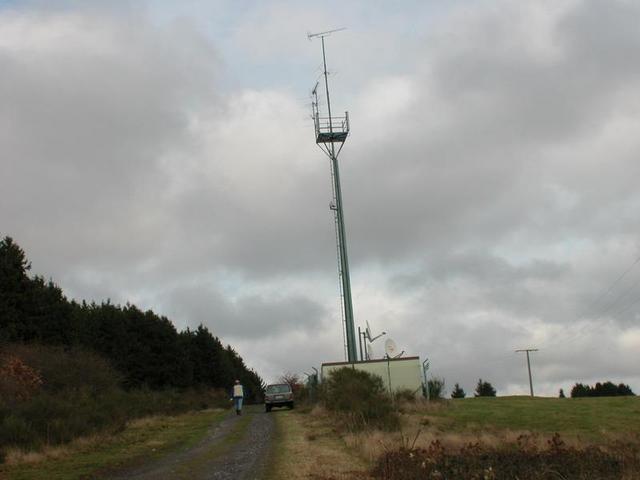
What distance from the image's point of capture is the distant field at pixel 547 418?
24484mm

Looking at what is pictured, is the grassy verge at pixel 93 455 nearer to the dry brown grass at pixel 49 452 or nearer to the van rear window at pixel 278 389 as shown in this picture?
the dry brown grass at pixel 49 452

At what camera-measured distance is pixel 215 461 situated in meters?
17.5

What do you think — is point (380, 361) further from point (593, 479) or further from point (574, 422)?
point (593, 479)

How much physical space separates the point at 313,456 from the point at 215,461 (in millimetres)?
2460

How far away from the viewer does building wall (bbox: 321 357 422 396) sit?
1687 inches

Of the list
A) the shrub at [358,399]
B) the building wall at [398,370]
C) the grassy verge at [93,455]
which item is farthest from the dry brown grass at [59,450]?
the building wall at [398,370]

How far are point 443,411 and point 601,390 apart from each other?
69.8 meters

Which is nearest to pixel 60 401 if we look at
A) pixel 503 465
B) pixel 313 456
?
pixel 313 456

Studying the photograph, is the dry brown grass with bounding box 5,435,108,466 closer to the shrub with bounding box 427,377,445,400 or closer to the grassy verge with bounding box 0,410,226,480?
the grassy verge with bounding box 0,410,226,480

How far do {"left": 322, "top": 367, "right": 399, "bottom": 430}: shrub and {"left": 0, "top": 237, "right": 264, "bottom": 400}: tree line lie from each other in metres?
17.6

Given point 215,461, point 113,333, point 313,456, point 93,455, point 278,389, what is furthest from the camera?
point 113,333

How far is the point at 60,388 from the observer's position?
3459cm

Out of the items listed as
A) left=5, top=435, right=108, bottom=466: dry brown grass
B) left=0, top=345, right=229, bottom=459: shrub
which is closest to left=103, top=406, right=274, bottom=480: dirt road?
left=5, top=435, right=108, bottom=466: dry brown grass

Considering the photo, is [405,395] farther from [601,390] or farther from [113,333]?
[601,390]
